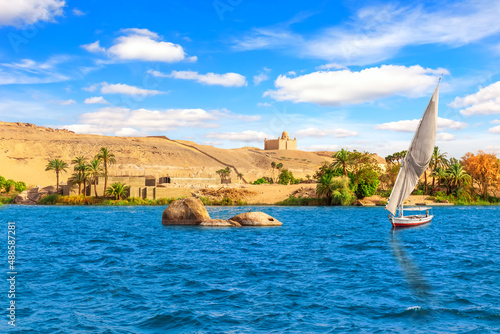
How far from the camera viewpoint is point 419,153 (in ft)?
106

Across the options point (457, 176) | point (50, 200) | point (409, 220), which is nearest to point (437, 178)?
Answer: point (457, 176)

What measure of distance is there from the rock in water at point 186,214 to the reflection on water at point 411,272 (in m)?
15.7

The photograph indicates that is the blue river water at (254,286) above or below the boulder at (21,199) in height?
below

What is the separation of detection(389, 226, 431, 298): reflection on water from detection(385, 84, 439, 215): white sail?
7194mm

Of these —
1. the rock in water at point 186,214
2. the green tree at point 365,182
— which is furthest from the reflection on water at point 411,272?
the green tree at point 365,182

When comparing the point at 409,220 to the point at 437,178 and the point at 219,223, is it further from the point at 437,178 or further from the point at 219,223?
the point at 437,178

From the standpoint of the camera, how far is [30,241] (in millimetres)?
27594

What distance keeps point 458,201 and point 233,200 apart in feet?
135

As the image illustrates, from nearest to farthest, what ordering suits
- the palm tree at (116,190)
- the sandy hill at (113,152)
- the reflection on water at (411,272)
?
the reflection on water at (411,272)
the palm tree at (116,190)
the sandy hill at (113,152)

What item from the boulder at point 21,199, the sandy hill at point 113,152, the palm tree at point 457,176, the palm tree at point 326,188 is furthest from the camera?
the sandy hill at point 113,152

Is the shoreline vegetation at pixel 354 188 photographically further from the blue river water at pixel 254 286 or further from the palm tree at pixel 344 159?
the blue river water at pixel 254 286

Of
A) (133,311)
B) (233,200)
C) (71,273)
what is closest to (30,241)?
(71,273)

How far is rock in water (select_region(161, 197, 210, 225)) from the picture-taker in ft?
119

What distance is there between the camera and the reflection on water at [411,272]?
1451 cm
